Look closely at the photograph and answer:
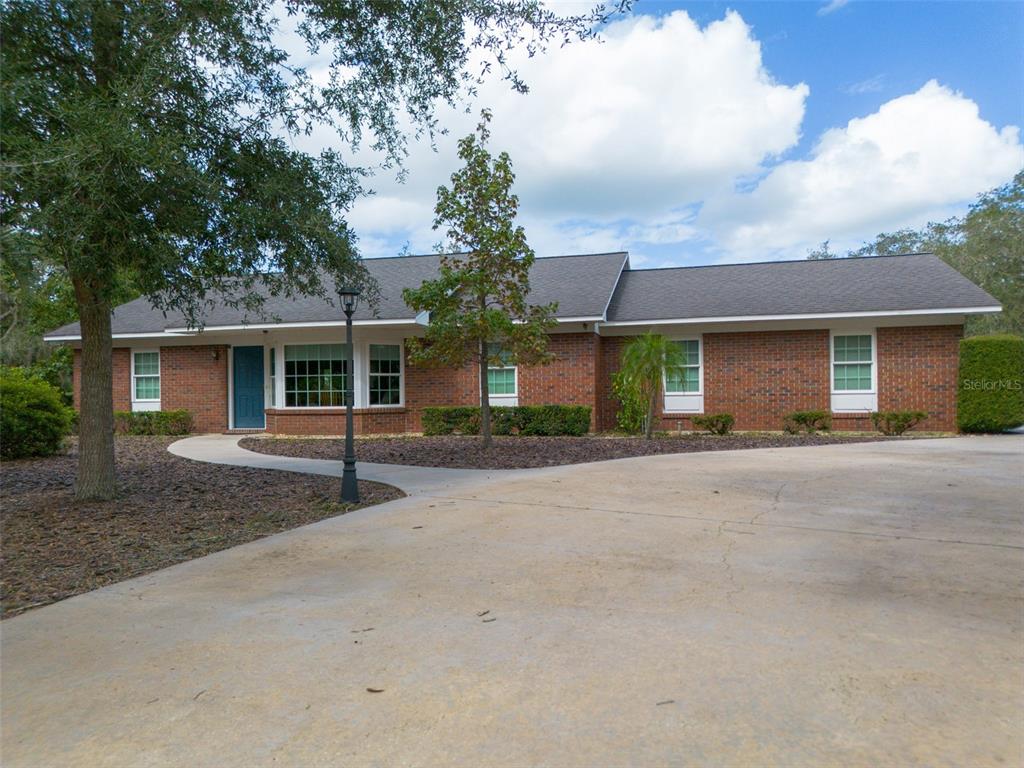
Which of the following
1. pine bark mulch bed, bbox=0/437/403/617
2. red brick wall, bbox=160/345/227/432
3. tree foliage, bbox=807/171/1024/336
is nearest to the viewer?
pine bark mulch bed, bbox=0/437/403/617

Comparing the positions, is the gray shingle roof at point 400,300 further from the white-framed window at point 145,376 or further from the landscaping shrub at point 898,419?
the landscaping shrub at point 898,419

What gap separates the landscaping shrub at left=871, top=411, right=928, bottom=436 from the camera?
15836 mm

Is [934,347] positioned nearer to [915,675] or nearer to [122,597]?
[915,675]

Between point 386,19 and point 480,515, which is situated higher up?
point 386,19

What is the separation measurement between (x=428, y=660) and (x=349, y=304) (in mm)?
5961

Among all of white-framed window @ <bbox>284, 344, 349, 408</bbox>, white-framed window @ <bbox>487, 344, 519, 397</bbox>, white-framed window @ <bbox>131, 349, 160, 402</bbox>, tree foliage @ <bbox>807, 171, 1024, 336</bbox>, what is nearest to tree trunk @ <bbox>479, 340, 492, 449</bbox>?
white-framed window @ <bbox>487, 344, 519, 397</bbox>

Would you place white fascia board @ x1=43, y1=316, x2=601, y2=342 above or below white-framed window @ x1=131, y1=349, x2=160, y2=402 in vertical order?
above

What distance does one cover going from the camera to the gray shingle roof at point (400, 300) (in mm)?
17406

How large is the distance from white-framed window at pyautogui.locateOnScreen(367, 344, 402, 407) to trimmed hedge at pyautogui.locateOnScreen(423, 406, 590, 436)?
1.42 meters

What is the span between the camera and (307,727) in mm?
2928

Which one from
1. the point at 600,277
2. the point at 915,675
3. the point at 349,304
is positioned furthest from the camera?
the point at 600,277

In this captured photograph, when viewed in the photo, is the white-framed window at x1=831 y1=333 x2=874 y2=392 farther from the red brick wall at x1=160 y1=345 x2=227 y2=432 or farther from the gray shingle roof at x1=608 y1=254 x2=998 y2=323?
the red brick wall at x1=160 y1=345 x2=227 y2=432

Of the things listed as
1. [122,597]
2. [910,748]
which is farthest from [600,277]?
[910,748]

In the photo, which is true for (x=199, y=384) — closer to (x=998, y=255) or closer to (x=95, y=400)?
(x=95, y=400)
